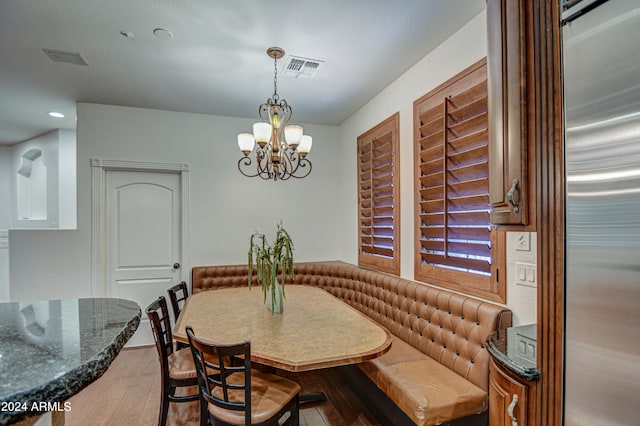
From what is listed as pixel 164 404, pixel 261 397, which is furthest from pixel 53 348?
pixel 164 404

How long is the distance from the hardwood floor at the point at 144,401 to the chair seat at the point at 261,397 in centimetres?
69

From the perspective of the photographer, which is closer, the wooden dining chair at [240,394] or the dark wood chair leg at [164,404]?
the wooden dining chair at [240,394]

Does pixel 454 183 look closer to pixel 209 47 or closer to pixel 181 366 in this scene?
pixel 209 47

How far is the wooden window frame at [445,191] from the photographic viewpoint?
2.06 meters

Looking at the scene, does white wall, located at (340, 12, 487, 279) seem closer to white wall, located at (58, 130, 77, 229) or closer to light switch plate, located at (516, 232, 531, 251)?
light switch plate, located at (516, 232, 531, 251)

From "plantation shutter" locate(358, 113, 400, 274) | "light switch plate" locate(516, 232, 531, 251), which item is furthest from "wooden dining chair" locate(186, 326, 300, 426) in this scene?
"plantation shutter" locate(358, 113, 400, 274)

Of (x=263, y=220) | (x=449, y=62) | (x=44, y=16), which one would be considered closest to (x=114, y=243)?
(x=263, y=220)

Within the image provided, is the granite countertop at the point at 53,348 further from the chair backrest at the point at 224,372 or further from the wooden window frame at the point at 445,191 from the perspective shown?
the wooden window frame at the point at 445,191

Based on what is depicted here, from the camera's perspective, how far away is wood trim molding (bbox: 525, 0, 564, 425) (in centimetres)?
A: 101

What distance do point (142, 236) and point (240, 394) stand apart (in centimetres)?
280

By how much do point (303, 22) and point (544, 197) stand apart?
6.03ft

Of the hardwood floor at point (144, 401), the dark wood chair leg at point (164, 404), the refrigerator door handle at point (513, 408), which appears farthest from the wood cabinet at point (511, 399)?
the dark wood chair leg at point (164, 404)

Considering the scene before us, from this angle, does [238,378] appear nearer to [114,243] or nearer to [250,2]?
[250,2]

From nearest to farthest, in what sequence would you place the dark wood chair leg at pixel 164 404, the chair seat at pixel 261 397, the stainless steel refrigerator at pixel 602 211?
the stainless steel refrigerator at pixel 602 211, the chair seat at pixel 261 397, the dark wood chair leg at pixel 164 404
